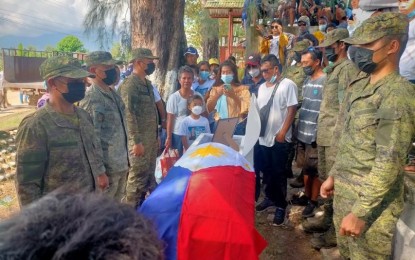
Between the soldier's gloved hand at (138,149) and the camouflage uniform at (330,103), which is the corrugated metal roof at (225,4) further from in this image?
the soldier's gloved hand at (138,149)

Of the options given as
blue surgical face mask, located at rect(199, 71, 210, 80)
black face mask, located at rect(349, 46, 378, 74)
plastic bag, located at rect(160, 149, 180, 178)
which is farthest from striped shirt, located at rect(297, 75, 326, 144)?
blue surgical face mask, located at rect(199, 71, 210, 80)

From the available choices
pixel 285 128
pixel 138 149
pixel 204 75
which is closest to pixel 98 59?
pixel 138 149

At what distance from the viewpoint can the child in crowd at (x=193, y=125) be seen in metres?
4.17

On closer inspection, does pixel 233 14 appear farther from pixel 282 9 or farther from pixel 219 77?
pixel 219 77

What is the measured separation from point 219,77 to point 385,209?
11.0 ft

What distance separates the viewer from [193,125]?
418 cm

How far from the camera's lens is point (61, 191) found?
1012 millimetres

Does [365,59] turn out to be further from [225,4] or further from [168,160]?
[225,4]

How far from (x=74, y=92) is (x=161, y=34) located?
12.2 feet

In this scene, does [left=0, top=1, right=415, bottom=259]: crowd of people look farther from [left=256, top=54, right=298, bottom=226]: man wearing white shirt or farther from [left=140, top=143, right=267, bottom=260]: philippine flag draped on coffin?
[left=140, top=143, right=267, bottom=260]: philippine flag draped on coffin

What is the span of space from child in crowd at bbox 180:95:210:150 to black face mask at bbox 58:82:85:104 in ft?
5.90

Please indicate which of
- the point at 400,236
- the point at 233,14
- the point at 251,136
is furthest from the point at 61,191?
the point at 233,14

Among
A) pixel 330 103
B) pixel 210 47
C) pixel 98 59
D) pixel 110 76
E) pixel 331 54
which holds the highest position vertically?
pixel 210 47

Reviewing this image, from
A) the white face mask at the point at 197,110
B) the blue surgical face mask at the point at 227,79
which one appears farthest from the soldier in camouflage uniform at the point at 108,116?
the blue surgical face mask at the point at 227,79
